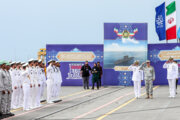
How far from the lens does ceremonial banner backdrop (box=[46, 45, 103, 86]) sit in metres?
32.1

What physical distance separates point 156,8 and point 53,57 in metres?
9.37

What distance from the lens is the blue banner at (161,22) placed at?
34062 millimetres

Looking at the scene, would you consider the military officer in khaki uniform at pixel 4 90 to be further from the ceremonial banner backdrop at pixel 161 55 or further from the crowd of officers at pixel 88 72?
the ceremonial banner backdrop at pixel 161 55

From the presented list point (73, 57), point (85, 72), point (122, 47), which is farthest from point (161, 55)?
point (73, 57)

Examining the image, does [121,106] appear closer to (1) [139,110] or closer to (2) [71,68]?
(1) [139,110]

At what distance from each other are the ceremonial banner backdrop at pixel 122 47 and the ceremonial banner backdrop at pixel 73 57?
114cm

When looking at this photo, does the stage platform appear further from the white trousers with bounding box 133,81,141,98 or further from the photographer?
the photographer

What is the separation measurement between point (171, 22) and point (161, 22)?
81 centimetres

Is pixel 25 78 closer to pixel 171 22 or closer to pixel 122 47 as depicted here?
pixel 122 47

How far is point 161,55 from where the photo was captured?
31.4m

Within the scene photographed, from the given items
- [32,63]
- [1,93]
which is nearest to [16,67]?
[32,63]

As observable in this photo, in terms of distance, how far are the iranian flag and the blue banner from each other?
32 centimetres

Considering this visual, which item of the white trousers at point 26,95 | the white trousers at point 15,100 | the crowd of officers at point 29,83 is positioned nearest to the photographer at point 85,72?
the crowd of officers at point 29,83

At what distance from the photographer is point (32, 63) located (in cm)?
1780
